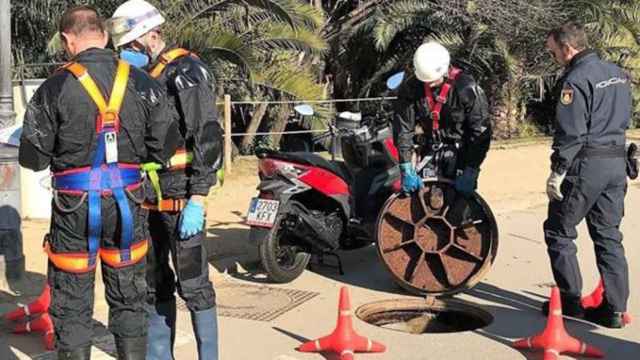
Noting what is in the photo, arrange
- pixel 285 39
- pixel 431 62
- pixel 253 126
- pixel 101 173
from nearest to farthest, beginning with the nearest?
pixel 101 173 → pixel 431 62 → pixel 285 39 → pixel 253 126

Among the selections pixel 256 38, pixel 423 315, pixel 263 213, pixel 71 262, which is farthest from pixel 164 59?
pixel 256 38

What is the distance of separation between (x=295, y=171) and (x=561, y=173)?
7.21ft

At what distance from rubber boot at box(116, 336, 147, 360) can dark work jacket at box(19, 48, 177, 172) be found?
876 mm

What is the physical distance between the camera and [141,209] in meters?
4.26

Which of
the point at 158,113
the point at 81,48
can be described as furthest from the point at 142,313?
the point at 81,48

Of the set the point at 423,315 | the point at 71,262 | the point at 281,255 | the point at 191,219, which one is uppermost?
the point at 191,219

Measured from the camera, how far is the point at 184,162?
4543 mm

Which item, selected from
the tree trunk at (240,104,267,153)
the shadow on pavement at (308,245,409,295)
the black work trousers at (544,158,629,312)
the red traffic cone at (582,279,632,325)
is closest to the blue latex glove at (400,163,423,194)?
the shadow on pavement at (308,245,409,295)

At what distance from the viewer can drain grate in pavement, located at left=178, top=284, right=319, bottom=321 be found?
245 inches

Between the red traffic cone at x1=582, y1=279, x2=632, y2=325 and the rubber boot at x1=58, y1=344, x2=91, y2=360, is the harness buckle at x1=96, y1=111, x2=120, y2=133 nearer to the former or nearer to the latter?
the rubber boot at x1=58, y1=344, x2=91, y2=360

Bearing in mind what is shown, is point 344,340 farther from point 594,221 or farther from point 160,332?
point 594,221

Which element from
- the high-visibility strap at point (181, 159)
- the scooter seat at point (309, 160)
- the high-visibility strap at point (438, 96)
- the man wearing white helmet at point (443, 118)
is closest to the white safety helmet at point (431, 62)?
the man wearing white helmet at point (443, 118)

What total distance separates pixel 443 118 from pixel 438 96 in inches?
7.7

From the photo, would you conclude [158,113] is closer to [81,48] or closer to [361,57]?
[81,48]
